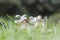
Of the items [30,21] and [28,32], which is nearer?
[28,32]

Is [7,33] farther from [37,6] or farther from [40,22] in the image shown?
[37,6]

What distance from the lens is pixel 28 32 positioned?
99.3 inches

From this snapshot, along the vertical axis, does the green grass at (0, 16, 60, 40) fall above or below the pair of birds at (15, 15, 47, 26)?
below

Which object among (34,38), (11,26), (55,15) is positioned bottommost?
(34,38)

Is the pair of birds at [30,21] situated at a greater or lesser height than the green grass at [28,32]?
greater

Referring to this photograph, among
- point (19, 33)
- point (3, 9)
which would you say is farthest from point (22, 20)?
point (3, 9)

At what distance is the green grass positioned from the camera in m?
2.43

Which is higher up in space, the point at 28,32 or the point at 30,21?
the point at 30,21

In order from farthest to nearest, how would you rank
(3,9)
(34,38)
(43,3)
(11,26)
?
(43,3)
(3,9)
(11,26)
(34,38)

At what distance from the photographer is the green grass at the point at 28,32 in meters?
2.43

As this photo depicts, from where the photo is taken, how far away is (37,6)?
556cm

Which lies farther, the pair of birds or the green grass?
the pair of birds

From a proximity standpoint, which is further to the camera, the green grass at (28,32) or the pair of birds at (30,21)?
the pair of birds at (30,21)

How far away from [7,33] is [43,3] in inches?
125
